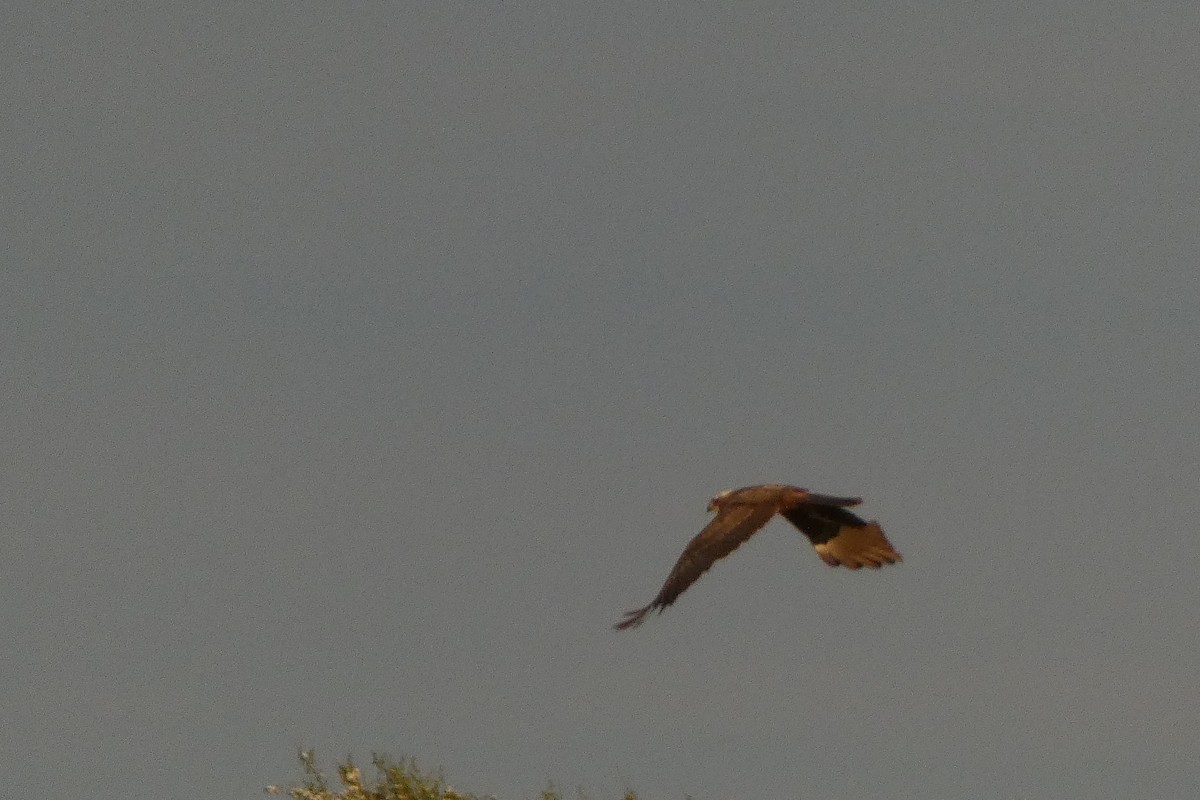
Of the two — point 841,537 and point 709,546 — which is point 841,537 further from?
point 709,546

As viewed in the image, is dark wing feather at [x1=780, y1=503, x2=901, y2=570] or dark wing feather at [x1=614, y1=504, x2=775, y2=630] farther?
dark wing feather at [x1=780, y1=503, x2=901, y2=570]

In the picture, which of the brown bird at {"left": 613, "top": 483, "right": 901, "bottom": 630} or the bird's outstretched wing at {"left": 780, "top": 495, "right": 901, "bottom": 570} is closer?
the brown bird at {"left": 613, "top": 483, "right": 901, "bottom": 630}

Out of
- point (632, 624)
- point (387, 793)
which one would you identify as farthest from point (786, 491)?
point (387, 793)

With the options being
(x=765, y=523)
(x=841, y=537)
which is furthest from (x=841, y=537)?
(x=765, y=523)

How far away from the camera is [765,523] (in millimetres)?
25766

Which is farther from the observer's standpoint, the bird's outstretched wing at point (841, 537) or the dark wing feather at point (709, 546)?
the bird's outstretched wing at point (841, 537)

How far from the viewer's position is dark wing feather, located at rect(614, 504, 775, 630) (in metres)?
23.8

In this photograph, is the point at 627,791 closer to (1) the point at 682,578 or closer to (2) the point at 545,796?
(2) the point at 545,796

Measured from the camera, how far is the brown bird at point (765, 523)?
24.4 metres

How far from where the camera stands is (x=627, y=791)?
86.5 feet

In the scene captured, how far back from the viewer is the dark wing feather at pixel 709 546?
23781 mm

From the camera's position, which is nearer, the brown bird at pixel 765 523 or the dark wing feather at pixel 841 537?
the brown bird at pixel 765 523

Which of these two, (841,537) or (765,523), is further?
(841,537)

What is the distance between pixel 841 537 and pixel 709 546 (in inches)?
95.5
